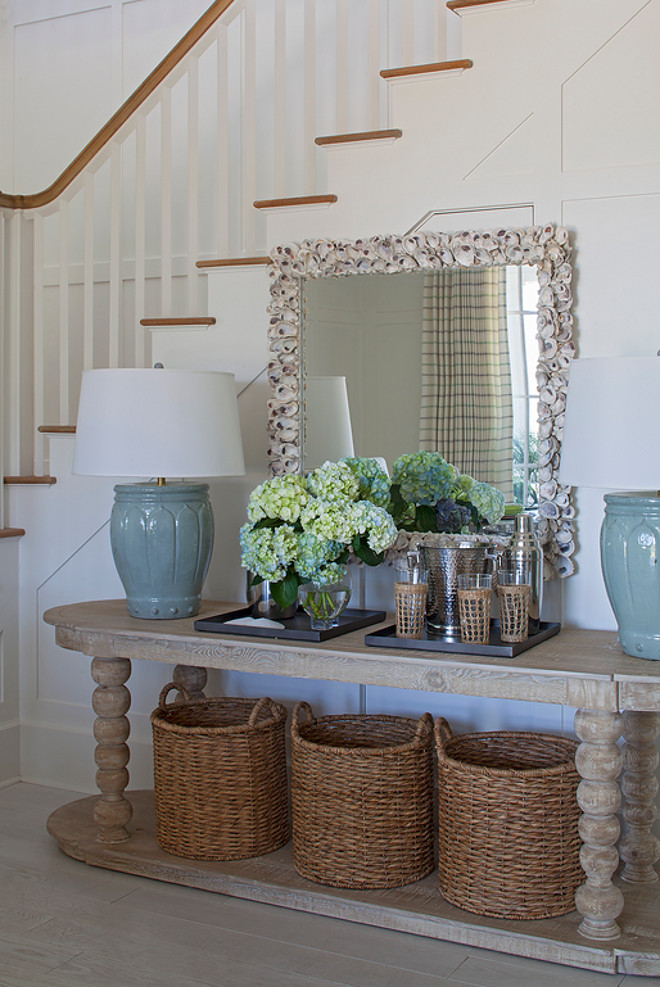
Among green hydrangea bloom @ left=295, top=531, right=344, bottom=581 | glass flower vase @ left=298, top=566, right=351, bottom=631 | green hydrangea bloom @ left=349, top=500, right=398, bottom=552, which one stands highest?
green hydrangea bloom @ left=349, top=500, right=398, bottom=552

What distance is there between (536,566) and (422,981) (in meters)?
1.04

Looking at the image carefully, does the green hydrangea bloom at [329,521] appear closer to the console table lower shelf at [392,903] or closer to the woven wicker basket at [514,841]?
the woven wicker basket at [514,841]

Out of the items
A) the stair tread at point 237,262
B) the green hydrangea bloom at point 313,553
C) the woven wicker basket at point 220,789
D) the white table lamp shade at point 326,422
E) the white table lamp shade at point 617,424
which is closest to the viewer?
the white table lamp shade at point 617,424

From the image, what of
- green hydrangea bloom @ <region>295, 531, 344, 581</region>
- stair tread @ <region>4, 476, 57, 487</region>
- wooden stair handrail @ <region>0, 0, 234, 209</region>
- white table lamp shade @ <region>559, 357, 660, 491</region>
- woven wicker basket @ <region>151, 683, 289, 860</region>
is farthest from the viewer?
stair tread @ <region>4, 476, 57, 487</region>

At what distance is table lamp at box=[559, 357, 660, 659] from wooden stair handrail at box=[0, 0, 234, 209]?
72.6 inches

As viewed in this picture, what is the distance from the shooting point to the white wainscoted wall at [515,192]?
2662 mm

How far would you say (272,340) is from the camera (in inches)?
123

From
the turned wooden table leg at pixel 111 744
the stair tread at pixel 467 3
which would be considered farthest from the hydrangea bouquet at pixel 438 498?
the stair tread at pixel 467 3

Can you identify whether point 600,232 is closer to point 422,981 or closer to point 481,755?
point 481,755

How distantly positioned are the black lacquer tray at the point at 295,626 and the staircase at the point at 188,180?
42.2 inches

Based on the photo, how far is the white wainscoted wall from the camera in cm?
266

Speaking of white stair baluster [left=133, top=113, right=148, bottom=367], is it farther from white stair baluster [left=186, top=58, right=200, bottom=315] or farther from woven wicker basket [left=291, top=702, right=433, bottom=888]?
woven wicker basket [left=291, top=702, right=433, bottom=888]

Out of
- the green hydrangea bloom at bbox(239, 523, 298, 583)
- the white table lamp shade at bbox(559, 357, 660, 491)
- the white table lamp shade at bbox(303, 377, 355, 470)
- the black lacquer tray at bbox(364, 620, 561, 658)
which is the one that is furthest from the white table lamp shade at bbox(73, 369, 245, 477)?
the white table lamp shade at bbox(559, 357, 660, 491)

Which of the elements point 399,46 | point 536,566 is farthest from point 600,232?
point 399,46
